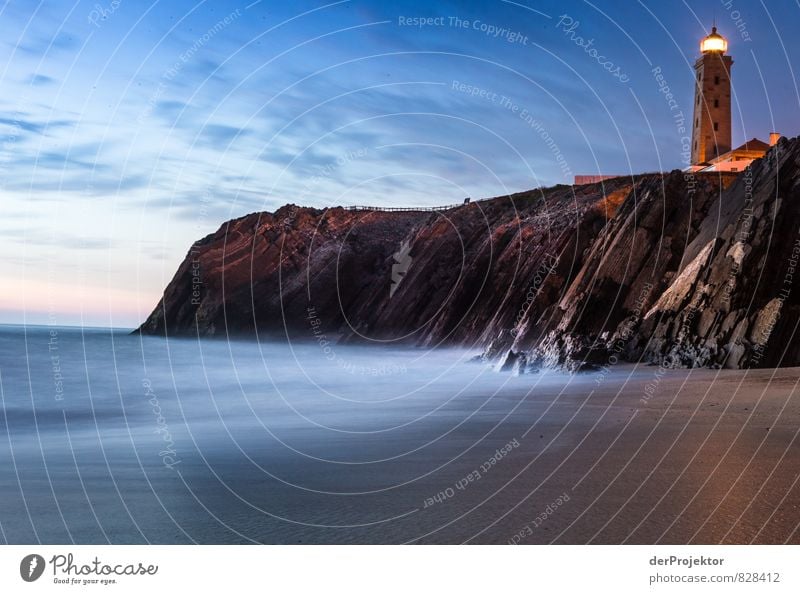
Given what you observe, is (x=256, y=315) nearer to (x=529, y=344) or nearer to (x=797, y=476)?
(x=529, y=344)

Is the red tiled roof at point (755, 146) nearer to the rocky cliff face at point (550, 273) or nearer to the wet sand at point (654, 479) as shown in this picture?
the rocky cliff face at point (550, 273)

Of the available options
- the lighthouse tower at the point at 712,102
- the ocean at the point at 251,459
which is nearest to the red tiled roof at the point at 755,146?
the lighthouse tower at the point at 712,102

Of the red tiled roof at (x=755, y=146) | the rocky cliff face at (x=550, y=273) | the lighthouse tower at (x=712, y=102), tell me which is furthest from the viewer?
the lighthouse tower at (x=712, y=102)

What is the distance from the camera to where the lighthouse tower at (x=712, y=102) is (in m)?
73.6

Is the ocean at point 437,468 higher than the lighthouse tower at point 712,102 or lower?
lower

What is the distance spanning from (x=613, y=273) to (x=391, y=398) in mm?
11553

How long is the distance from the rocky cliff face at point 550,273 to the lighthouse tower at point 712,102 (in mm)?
26289

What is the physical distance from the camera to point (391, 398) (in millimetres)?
20375

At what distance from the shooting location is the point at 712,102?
74.4 meters

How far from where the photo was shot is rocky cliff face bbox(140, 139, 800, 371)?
21.0m

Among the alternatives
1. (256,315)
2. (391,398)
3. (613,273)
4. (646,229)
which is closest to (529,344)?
(613,273)

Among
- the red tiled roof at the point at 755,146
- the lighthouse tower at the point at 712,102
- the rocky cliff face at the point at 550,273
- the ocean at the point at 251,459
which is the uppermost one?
the lighthouse tower at the point at 712,102

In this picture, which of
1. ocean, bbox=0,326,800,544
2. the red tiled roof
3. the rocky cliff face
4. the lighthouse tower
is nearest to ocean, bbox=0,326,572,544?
ocean, bbox=0,326,800,544

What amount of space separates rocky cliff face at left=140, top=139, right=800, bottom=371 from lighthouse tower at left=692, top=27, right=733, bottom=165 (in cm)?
2629
